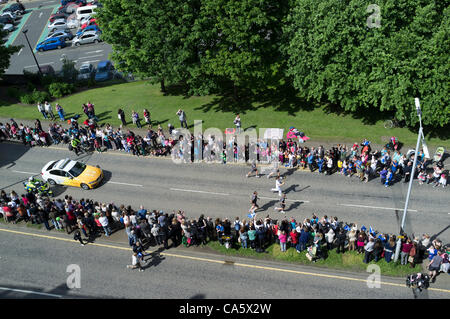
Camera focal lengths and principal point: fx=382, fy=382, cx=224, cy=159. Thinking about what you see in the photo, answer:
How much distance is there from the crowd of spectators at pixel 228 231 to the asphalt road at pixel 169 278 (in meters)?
0.94

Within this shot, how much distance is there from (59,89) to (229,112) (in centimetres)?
1835

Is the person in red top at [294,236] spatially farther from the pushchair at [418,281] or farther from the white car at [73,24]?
the white car at [73,24]

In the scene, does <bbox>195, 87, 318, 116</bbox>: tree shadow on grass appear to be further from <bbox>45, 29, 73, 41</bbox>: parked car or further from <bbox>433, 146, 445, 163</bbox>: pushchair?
<bbox>45, 29, 73, 41</bbox>: parked car

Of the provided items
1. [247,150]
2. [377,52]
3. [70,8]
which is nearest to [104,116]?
[247,150]

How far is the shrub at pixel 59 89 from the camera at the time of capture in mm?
38750

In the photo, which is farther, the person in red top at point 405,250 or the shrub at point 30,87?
the shrub at point 30,87

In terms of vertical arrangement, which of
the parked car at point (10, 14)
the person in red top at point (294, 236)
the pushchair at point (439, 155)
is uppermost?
the parked car at point (10, 14)

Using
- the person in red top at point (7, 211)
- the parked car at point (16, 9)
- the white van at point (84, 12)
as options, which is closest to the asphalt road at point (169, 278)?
the person in red top at point (7, 211)

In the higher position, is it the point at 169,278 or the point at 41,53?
the point at 41,53

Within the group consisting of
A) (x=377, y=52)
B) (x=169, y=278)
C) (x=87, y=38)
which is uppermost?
(x=87, y=38)

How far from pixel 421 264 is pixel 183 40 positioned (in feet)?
73.3

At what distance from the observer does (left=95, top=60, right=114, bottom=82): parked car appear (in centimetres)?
4362

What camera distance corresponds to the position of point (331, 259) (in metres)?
19.0

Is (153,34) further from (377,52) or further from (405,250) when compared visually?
(405,250)
